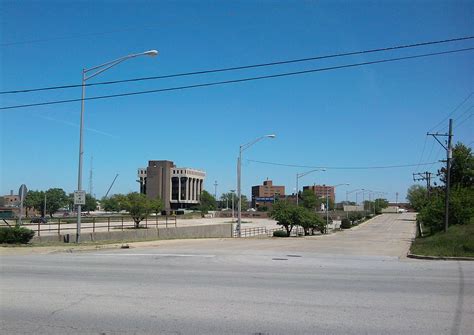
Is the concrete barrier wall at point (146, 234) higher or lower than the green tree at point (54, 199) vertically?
lower

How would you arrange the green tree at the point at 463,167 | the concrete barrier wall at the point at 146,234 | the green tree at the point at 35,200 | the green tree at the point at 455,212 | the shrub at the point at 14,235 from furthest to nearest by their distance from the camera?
the green tree at the point at 35,200 → the green tree at the point at 463,167 → the green tree at the point at 455,212 → the concrete barrier wall at the point at 146,234 → the shrub at the point at 14,235

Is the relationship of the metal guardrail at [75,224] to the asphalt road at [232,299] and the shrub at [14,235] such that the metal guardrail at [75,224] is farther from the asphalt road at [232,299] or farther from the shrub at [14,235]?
the asphalt road at [232,299]

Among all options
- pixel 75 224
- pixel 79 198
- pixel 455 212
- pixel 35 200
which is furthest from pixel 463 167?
pixel 35 200

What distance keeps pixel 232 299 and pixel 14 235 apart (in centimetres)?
1918

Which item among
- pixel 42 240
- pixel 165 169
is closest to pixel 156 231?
pixel 42 240

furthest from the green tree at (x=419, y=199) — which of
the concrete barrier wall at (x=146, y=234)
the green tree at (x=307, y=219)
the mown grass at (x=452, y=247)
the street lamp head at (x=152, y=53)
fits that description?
the street lamp head at (x=152, y=53)

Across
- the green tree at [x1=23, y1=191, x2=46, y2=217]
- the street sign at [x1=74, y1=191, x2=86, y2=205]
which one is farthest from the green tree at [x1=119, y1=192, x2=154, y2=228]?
the green tree at [x1=23, y1=191, x2=46, y2=217]

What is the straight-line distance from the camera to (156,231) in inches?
1671

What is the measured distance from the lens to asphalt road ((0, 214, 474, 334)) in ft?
25.1

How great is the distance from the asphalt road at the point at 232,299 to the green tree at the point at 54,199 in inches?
5614

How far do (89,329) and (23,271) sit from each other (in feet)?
26.0

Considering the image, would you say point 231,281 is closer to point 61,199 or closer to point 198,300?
point 198,300

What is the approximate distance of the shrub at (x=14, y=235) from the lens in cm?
2538

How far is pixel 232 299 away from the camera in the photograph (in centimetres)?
985
